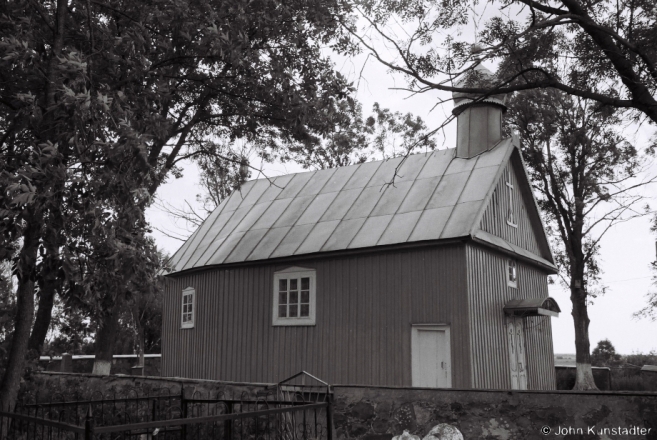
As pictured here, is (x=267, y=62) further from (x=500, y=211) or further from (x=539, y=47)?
(x=500, y=211)

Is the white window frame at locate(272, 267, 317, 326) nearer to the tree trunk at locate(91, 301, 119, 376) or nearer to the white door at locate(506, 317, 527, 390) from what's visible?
the tree trunk at locate(91, 301, 119, 376)

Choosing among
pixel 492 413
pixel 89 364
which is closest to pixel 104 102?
pixel 492 413

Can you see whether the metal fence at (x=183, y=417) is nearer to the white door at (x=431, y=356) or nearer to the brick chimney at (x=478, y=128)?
the white door at (x=431, y=356)

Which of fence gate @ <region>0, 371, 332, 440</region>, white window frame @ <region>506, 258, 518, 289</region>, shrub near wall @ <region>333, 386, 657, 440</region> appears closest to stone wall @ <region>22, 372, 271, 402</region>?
fence gate @ <region>0, 371, 332, 440</region>

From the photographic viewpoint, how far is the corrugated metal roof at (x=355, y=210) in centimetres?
1520

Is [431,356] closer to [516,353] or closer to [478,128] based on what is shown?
[516,353]

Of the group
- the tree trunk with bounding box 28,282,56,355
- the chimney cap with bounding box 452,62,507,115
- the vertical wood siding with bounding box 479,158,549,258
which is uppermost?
the chimney cap with bounding box 452,62,507,115

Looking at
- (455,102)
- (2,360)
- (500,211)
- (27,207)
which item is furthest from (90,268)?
(455,102)

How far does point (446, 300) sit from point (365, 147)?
1858cm

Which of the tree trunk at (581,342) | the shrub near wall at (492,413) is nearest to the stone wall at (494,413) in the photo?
the shrub near wall at (492,413)

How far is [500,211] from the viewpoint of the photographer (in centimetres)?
1667

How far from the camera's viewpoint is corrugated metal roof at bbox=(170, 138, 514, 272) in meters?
15.2

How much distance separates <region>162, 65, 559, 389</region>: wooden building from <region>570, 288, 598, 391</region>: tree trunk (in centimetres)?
491

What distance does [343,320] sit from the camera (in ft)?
50.6
